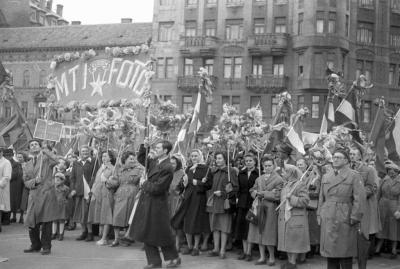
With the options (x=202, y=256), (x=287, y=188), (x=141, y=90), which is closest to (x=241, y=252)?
(x=202, y=256)

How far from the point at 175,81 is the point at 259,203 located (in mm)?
37439

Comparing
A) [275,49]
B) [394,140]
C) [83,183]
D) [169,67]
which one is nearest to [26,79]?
[169,67]

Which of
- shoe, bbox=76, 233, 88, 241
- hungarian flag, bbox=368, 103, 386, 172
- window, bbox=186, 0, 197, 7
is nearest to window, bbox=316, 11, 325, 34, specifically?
window, bbox=186, 0, 197, 7

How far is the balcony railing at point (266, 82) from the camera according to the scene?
44562 mm

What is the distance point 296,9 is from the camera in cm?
4484

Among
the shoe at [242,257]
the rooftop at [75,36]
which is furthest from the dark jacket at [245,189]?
the rooftop at [75,36]

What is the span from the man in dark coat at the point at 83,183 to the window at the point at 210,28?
3403 cm

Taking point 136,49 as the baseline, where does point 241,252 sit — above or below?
below

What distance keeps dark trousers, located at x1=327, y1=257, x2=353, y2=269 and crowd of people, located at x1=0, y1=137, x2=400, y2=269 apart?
0.05ft

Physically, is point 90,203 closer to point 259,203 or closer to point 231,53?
point 259,203

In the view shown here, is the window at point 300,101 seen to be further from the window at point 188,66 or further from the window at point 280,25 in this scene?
the window at point 188,66

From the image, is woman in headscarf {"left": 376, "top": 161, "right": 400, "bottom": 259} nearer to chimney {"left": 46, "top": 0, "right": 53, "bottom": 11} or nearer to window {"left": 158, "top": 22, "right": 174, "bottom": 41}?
window {"left": 158, "top": 22, "right": 174, "bottom": 41}

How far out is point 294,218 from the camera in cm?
1066

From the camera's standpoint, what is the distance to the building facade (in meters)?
43.7
